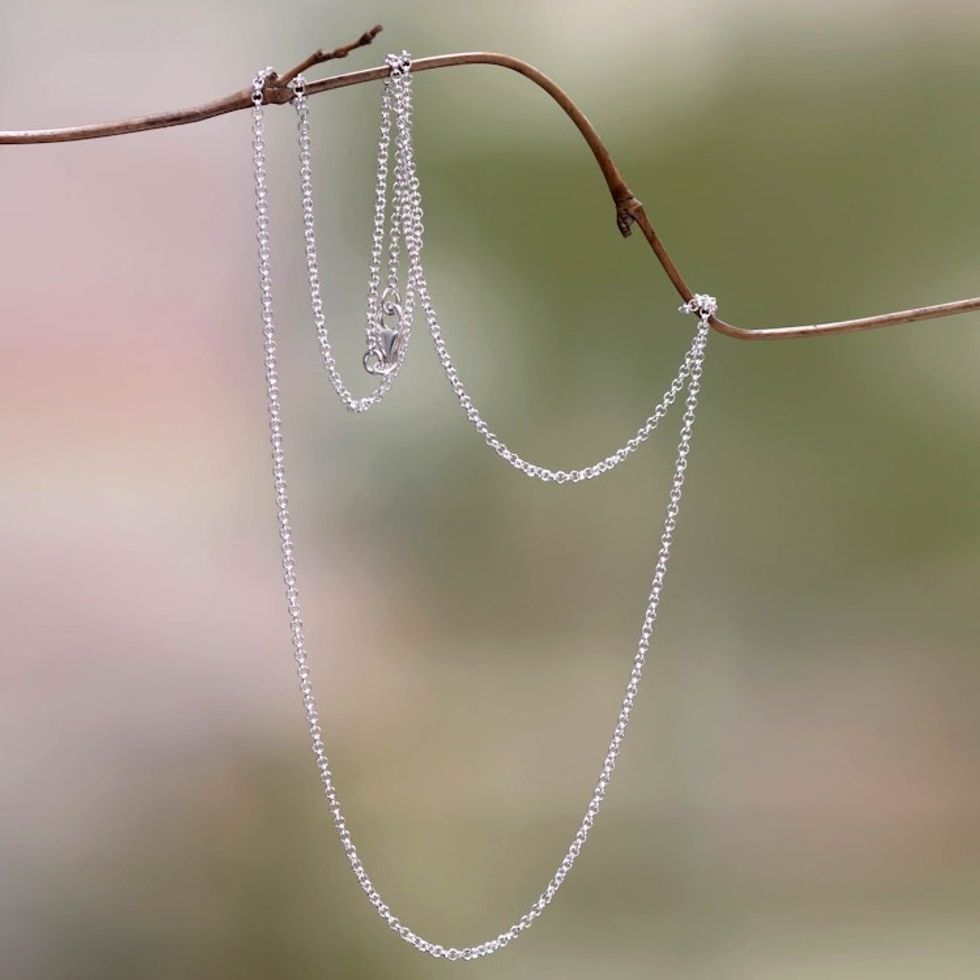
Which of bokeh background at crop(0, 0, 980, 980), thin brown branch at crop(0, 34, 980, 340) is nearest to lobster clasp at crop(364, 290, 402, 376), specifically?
thin brown branch at crop(0, 34, 980, 340)

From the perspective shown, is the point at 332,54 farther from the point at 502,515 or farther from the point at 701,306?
the point at 502,515

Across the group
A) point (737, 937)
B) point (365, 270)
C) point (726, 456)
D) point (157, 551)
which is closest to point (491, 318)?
point (365, 270)

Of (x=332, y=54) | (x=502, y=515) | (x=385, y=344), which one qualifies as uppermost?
(x=332, y=54)

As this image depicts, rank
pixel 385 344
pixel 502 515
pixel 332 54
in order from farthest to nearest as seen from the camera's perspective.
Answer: pixel 502 515 < pixel 385 344 < pixel 332 54

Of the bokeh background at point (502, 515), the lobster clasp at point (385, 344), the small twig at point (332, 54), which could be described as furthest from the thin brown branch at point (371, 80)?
the bokeh background at point (502, 515)

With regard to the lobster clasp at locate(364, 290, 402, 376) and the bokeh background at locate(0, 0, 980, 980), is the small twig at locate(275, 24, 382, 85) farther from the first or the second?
the bokeh background at locate(0, 0, 980, 980)

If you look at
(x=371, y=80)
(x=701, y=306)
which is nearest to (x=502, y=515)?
(x=701, y=306)
